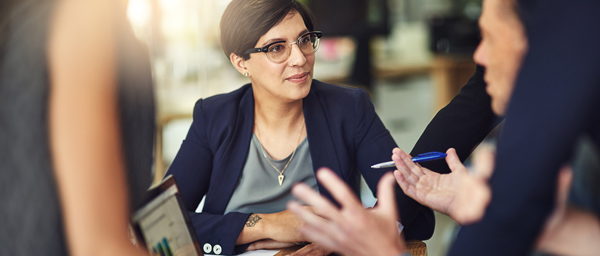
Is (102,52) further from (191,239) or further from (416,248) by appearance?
(416,248)

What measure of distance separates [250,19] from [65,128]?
0.96 metres

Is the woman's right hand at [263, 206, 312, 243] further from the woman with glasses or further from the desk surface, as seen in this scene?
the woman with glasses

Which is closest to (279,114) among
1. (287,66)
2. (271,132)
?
(271,132)

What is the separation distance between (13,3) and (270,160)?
99 cm

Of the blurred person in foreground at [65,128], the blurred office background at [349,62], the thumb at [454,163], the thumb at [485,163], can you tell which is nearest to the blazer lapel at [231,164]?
the thumb at [454,163]

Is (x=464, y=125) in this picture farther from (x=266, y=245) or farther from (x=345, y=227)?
(x=345, y=227)

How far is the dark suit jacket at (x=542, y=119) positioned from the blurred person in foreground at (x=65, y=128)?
1.59 feet

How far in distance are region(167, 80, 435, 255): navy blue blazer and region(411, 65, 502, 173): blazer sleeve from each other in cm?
17

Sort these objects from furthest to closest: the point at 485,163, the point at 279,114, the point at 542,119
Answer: the point at 279,114 < the point at 485,163 < the point at 542,119

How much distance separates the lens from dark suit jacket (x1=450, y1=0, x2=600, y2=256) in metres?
0.67

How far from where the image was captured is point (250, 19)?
5.38 ft

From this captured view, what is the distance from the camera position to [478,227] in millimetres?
729

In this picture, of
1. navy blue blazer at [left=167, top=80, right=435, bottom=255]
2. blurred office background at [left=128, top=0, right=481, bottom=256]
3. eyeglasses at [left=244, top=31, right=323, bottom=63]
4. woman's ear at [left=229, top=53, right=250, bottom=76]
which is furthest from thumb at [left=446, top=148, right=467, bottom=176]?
blurred office background at [left=128, top=0, right=481, bottom=256]

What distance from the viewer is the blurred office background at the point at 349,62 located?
4820 millimetres
